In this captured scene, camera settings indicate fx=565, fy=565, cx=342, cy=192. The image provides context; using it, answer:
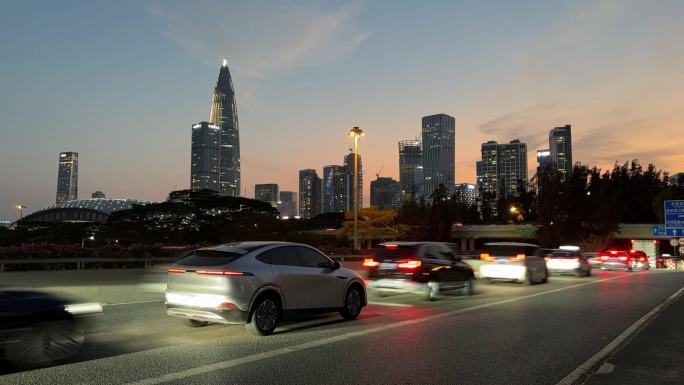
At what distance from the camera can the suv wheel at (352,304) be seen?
1114 centimetres

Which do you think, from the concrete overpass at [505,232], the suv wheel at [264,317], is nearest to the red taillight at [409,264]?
the suv wheel at [264,317]

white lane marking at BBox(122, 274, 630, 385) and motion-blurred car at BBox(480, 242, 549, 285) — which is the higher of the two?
motion-blurred car at BBox(480, 242, 549, 285)

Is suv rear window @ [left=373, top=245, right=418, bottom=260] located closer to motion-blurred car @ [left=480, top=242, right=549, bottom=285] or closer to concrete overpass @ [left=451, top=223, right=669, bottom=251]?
motion-blurred car @ [left=480, top=242, right=549, bottom=285]

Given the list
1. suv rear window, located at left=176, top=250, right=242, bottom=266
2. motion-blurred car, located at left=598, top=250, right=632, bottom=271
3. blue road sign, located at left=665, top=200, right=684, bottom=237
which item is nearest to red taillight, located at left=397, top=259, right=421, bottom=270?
suv rear window, located at left=176, top=250, right=242, bottom=266

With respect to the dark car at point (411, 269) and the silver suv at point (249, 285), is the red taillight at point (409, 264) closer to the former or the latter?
the dark car at point (411, 269)

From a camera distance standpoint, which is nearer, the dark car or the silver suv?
the silver suv

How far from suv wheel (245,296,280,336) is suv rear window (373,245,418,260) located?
6.05 m

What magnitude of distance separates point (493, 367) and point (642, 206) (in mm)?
113423

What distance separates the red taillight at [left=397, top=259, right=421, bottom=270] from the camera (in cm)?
1477

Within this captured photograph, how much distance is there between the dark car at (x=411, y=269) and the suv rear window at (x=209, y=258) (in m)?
6.56

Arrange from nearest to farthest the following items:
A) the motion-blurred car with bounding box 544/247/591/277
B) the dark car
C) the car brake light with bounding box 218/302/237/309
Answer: the car brake light with bounding box 218/302/237/309
the dark car
the motion-blurred car with bounding box 544/247/591/277

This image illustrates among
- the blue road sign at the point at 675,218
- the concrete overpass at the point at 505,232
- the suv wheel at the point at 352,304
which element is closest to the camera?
the suv wheel at the point at 352,304

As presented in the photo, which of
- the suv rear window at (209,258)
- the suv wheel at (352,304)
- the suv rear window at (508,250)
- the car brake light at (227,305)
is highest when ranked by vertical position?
the suv rear window at (209,258)

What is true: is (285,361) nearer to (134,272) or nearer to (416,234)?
(134,272)
